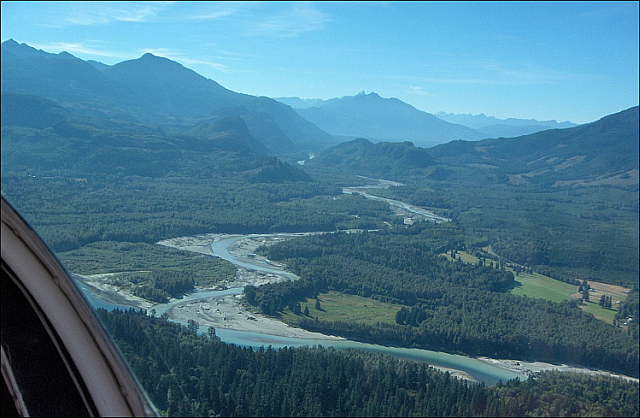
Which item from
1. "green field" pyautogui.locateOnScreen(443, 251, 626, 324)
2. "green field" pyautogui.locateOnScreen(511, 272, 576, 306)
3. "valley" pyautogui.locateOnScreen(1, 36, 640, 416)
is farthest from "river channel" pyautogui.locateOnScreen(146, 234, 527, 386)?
"green field" pyautogui.locateOnScreen(511, 272, 576, 306)

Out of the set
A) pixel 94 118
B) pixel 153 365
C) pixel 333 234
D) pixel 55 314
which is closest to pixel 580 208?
pixel 333 234

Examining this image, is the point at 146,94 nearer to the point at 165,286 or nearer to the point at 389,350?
the point at 165,286

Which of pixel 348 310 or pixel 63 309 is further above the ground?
pixel 63 309

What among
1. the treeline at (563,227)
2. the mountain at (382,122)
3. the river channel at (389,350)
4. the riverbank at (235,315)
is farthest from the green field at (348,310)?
the mountain at (382,122)

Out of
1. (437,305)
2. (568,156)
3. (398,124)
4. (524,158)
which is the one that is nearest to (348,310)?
(437,305)

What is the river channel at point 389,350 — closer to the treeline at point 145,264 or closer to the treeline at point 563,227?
the treeline at point 145,264
